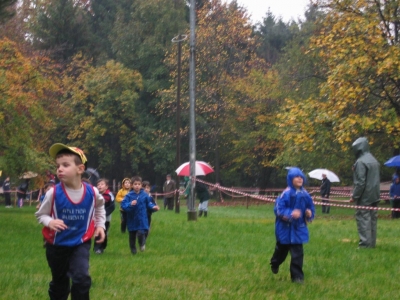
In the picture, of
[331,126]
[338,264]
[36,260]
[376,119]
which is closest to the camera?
[338,264]

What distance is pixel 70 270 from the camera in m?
6.63

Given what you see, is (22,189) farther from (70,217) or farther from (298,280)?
(70,217)

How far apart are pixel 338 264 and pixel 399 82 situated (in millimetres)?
18054

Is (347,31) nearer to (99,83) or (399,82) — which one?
(399,82)

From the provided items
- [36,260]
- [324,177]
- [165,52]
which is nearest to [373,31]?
[324,177]

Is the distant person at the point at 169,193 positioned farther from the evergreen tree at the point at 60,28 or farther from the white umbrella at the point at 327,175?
the evergreen tree at the point at 60,28

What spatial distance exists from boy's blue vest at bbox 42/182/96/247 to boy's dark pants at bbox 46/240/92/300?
0.07 meters

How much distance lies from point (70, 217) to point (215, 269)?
184 inches

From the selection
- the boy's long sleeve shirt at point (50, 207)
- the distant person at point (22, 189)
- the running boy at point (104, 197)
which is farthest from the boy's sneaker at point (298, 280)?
the distant person at point (22, 189)

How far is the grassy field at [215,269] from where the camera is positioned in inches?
352

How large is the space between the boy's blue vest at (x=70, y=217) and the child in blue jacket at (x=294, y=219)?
133 inches

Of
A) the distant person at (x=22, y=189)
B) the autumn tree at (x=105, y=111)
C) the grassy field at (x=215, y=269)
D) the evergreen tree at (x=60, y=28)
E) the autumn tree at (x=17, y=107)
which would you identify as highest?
the evergreen tree at (x=60, y=28)

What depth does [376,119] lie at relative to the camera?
2648 centimetres

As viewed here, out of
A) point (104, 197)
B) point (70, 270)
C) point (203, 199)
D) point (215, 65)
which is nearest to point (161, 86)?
point (215, 65)
